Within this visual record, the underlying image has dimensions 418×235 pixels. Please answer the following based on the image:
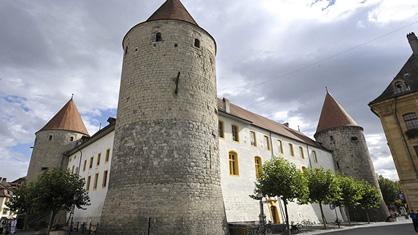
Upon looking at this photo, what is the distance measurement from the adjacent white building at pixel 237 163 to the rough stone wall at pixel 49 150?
5.05 m

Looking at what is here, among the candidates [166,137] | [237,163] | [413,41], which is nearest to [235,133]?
[237,163]

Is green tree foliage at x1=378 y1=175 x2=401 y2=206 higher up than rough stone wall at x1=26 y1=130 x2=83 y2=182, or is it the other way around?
rough stone wall at x1=26 y1=130 x2=83 y2=182

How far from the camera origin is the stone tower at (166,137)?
12.3m

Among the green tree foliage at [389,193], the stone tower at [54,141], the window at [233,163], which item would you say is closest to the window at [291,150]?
the window at [233,163]

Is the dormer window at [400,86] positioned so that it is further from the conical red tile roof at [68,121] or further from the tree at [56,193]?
the conical red tile roof at [68,121]

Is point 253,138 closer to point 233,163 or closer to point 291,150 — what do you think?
point 233,163

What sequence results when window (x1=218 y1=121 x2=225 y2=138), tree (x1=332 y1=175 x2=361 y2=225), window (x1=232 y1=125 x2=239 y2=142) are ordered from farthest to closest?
tree (x1=332 y1=175 x2=361 y2=225) → window (x1=232 y1=125 x2=239 y2=142) → window (x1=218 y1=121 x2=225 y2=138)

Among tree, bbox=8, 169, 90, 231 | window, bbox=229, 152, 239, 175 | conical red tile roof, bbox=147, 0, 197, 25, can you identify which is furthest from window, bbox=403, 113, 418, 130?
tree, bbox=8, 169, 90, 231

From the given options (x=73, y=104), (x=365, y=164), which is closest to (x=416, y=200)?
(x=365, y=164)

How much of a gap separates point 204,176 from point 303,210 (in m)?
14.9

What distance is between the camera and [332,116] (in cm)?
3559

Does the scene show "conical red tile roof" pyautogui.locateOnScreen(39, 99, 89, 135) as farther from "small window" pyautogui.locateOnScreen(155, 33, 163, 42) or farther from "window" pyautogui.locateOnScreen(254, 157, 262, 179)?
"window" pyautogui.locateOnScreen(254, 157, 262, 179)

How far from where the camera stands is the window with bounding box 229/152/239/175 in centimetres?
1980

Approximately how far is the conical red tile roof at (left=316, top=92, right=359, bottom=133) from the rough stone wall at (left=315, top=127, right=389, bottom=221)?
2.29 ft
